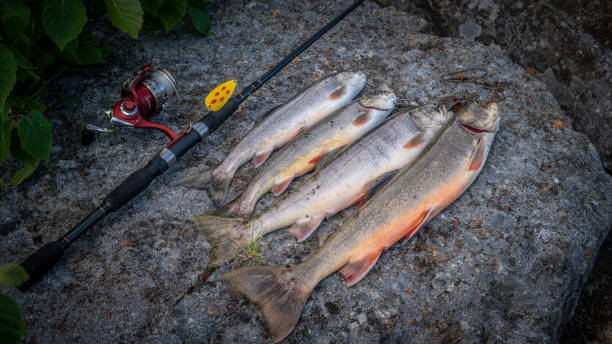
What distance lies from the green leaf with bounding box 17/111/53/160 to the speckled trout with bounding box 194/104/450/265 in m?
1.32

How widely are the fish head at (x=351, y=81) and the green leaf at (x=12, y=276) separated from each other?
9.95 feet

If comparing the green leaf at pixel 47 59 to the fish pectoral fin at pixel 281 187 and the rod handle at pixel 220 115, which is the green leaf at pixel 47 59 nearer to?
the rod handle at pixel 220 115

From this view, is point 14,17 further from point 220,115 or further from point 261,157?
point 261,157

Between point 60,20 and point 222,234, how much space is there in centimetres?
215

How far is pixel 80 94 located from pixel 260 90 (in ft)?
6.26

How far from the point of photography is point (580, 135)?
13.7ft

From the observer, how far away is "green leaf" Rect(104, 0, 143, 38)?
3.53 metres

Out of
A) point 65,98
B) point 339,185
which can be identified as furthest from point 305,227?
Result: point 65,98

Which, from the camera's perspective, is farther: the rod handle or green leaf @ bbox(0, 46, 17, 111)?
the rod handle

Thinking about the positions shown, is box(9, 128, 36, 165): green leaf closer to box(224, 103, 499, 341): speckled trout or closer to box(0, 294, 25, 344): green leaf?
box(0, 294, 25, 344): green leaf

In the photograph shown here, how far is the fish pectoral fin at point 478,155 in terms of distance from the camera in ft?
11.4

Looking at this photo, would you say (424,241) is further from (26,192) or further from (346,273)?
(26,192)

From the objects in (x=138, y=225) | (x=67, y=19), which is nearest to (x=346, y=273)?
(x=138, y=225)

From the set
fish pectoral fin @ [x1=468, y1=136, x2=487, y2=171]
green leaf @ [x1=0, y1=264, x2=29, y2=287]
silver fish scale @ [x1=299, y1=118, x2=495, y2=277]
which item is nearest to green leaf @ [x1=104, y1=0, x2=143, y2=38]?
green leaf @ [x1=0, y1=264, x2=29, y2=287]
